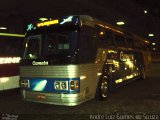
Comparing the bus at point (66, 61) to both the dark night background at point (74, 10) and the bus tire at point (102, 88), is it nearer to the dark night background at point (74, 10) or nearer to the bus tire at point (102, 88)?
the bus tire at point (102, 88)

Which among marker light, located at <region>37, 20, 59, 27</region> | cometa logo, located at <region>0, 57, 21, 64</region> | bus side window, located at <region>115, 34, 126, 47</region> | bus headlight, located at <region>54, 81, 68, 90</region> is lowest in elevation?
bus headlight, located at <region>54, 81, 68, 90</region>

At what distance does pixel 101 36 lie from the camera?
1034 centimetres

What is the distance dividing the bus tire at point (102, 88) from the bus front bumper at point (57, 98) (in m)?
1.48

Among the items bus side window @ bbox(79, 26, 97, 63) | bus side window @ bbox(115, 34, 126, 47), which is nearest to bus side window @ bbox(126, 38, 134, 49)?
bus side window @ bbox(115, 34, 126, 47)

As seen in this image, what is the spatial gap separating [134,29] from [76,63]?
3571 centimetres

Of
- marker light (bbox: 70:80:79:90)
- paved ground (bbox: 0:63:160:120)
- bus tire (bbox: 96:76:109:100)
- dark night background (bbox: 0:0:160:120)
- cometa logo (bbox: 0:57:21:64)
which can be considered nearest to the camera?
paved ground (bbox: 0:63:160:120)

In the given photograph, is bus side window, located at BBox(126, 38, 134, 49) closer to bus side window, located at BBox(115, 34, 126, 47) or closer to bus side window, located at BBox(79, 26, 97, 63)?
bus side window, located at BBox(115, 34, 126, 47)

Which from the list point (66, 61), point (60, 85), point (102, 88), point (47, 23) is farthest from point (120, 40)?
point (60, 85)

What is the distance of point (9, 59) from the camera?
1153cm

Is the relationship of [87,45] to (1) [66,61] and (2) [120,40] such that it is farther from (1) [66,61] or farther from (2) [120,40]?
(2) [120,40]

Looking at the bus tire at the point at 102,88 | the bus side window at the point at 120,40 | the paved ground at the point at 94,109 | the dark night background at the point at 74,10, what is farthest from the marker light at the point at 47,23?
the dark night background at the point at 74,10

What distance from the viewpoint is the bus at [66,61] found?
335 inches

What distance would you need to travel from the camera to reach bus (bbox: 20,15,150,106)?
8.51 m

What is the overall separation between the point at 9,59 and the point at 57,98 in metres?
3.79
